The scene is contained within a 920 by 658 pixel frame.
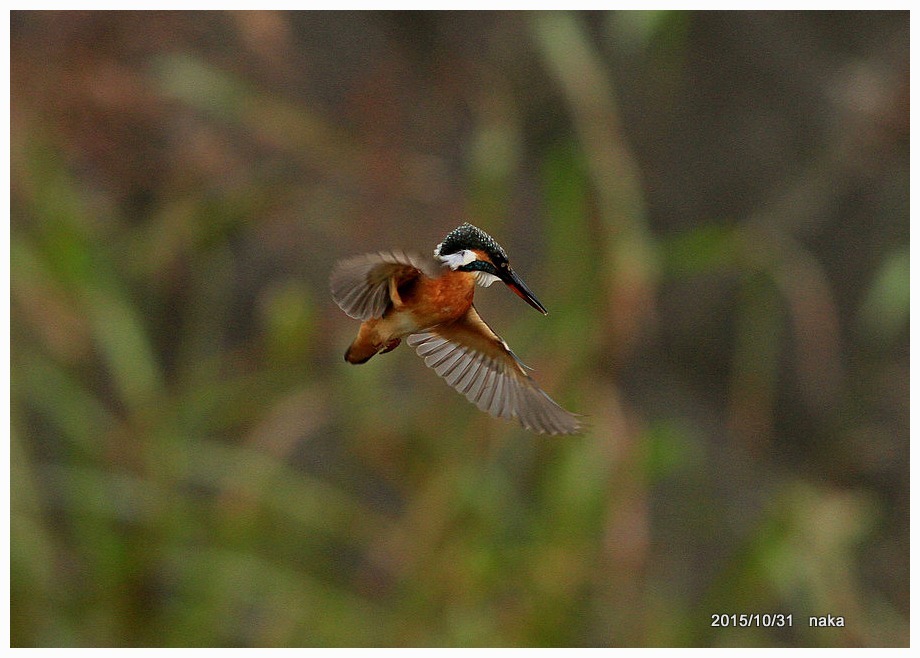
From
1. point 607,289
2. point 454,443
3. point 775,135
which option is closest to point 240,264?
point 454,443

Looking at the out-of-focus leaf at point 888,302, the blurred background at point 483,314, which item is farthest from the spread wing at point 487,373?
the out-of-focus leaf at point 888,302

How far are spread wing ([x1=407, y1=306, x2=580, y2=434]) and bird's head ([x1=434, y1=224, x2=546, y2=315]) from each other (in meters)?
0.02

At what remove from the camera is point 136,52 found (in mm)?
956

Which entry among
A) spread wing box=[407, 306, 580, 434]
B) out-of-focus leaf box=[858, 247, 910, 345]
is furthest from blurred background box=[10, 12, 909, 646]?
spread wing box=[407, 306, 580, 434]

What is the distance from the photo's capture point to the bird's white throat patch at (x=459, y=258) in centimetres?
21

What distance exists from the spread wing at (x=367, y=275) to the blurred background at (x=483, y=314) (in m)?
0.31

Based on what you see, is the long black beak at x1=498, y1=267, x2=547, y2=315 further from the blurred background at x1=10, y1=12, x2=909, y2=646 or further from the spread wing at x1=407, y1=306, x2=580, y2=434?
the blurred background at x1=10, y1=12, x2=909, y2=646

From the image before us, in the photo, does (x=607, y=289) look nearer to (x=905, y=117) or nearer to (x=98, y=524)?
(x=98, y=524)

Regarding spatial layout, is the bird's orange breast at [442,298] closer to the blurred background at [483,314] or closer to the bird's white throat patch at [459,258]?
the bird's white throat patch at [459,258]

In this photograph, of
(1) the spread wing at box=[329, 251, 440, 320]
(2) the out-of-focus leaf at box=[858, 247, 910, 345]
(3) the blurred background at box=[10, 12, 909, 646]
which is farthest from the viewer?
(2) the out-of-focus leaf at box=[858, 247, 910, 345]

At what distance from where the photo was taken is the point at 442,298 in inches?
8.6

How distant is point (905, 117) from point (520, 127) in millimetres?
517

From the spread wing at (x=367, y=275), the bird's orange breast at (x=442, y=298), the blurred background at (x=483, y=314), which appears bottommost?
the spread wing at (x=367, y=275)

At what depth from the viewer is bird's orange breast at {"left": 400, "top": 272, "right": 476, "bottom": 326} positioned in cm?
22
